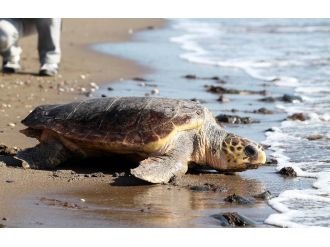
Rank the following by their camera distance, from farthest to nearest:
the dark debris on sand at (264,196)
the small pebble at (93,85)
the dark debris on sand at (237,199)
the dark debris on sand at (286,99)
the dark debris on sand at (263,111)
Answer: the small pebble at (93,85) → the dark debris on sand at (286,99) → the dark debris on sand at (263,111) → the dark debris on sand at (264,196) → the dark debris on sand at (237,199)

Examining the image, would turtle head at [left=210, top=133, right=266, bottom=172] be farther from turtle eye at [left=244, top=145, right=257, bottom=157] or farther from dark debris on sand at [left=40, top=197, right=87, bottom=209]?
dark debris on sand at [left=40, top=197, right=87, bottom=209]

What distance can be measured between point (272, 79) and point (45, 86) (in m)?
3.50

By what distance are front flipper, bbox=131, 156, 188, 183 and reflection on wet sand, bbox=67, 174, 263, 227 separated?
0.21 ft

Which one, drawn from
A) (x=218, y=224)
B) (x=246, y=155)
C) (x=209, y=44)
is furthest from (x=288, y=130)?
(x=209, y=44)

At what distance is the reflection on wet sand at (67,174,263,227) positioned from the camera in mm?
4484

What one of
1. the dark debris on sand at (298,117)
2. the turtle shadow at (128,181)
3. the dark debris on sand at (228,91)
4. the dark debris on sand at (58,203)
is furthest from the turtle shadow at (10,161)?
the dark debris on sand at (228,91)

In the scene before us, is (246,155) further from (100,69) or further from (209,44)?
(209,44)

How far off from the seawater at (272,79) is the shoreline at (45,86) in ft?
1.64

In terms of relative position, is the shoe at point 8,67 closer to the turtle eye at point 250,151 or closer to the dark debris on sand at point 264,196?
the turtle eye at point 250,151

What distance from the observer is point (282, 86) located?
1074 centimetres

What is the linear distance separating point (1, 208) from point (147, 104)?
1656 mm

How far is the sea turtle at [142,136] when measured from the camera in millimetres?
5664

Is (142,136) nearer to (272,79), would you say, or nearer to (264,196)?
(264,196)

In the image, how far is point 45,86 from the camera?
392 inches
